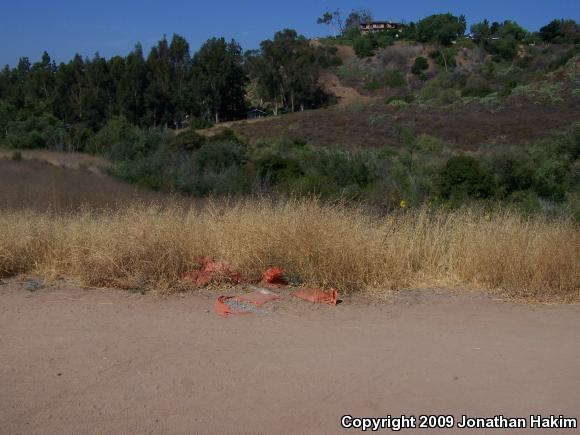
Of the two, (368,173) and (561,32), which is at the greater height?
(561,32)

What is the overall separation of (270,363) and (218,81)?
61.3 meters

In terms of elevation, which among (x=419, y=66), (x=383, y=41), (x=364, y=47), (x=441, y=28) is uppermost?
(x=441, y=28)

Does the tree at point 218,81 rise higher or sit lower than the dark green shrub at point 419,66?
lower

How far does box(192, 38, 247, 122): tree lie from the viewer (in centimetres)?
6275

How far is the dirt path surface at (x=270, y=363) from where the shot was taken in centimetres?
383

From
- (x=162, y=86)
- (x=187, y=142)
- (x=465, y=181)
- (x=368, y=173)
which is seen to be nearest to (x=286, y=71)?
(x=162, y=86)

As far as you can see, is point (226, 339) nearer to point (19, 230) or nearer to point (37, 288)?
point (37, 288)

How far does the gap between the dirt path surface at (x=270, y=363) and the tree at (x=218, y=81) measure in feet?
189

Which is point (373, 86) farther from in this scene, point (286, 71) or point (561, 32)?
point (561, 32)

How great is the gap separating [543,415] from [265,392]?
163 cm

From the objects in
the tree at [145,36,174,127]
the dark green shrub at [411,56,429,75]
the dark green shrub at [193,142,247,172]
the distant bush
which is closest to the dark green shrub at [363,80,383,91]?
the dark green shrub at [411,56,429,75]

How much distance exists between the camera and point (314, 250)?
6.66m

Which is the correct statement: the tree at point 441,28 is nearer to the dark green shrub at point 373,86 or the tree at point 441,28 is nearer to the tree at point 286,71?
the dark green shrub at point 373,86

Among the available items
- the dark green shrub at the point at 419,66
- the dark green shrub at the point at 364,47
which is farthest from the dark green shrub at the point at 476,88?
the dark green shrub at the point at 364,47
